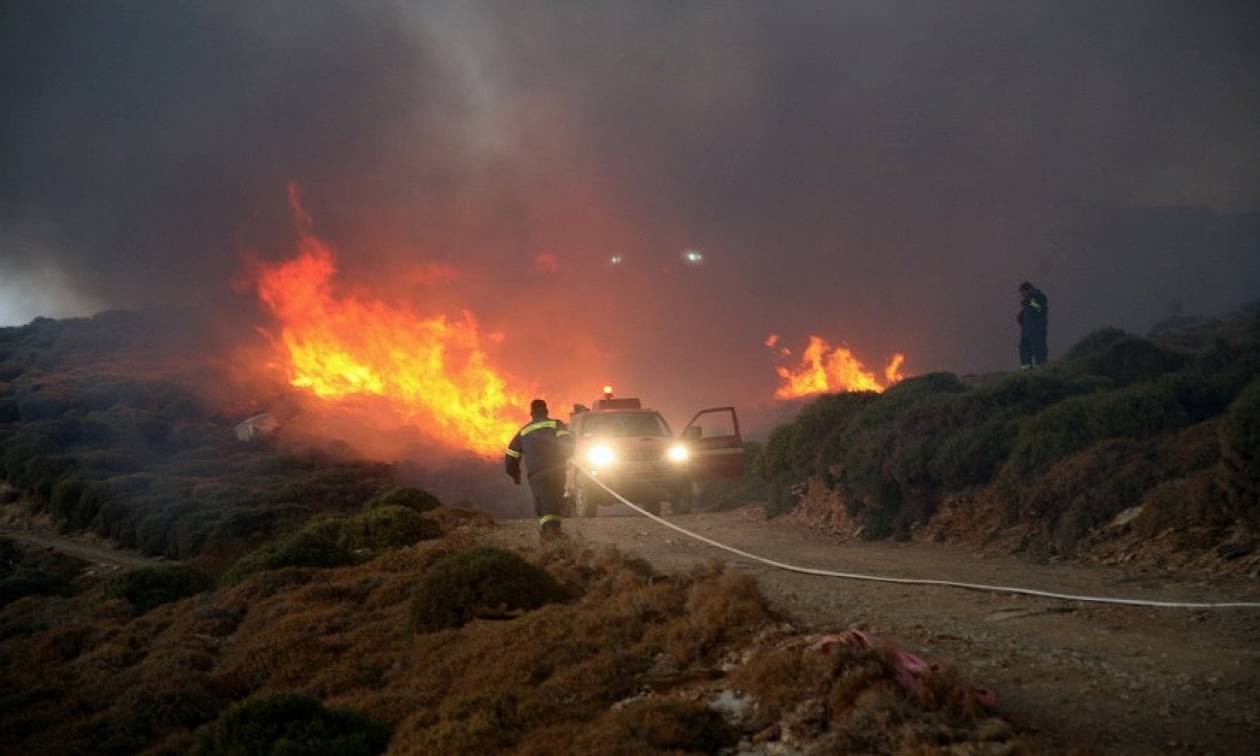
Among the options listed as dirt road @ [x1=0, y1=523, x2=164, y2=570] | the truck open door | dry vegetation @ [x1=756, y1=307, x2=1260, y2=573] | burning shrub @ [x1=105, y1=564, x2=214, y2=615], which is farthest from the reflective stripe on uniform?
dirt road @ [x1=0, y1=523, x2=164, y2=570]

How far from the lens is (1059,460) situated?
13094mm

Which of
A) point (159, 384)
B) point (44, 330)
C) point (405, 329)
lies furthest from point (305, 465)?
point (44, 330)

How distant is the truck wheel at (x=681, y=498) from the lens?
20.3m

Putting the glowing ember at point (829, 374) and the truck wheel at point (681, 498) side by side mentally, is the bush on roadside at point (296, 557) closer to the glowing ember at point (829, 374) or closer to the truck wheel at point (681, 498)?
the truck wheel at point (681, 498)

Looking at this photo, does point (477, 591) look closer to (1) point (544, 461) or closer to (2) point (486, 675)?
(2) point (486, 675)

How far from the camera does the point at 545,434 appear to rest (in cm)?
1423

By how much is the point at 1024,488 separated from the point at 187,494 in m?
35.4

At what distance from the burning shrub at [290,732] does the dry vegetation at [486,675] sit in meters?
0.02

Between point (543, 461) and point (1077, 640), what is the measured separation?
8601 millimetres

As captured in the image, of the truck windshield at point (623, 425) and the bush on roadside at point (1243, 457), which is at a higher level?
the truck windshield at point (623, 425)

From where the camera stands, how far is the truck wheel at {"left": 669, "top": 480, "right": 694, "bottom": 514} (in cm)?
2028

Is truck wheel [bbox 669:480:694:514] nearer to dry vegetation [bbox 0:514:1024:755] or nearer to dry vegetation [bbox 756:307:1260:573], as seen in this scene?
dry vegetation [bbox 756:307:1260:573]

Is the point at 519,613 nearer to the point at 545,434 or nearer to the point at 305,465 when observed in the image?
the point at 545,434

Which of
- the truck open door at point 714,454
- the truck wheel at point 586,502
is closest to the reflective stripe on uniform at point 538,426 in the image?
the truck wheel at point 586,502
